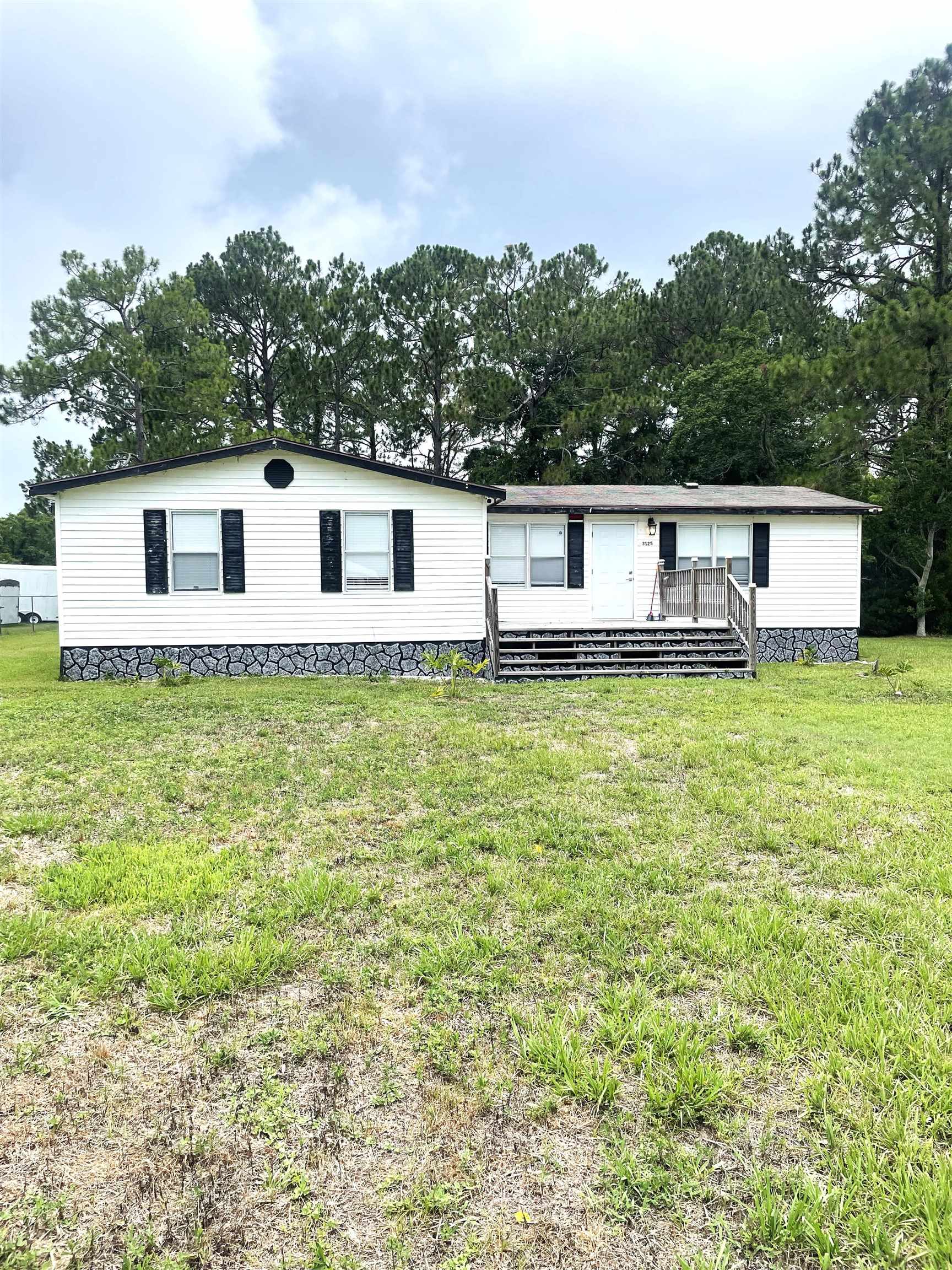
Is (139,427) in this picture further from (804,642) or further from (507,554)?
(804,642)

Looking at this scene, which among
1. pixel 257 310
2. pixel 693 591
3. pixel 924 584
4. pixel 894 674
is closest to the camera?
pixel 894 674

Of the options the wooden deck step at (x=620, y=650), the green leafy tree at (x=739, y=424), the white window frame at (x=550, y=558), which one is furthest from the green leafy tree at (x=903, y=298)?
the wooden deck step at (x=620, y=650)

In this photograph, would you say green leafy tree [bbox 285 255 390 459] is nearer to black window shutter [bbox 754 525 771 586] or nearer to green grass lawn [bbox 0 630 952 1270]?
black window shutter [bbox 754 525 771 586]

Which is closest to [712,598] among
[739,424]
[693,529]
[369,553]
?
[693,529]

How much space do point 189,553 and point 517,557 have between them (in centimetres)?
561

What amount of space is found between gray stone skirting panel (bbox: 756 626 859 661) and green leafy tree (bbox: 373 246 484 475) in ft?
44.7

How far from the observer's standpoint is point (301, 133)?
739 inches

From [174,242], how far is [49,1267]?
2878 centimetres

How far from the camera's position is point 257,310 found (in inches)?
1006

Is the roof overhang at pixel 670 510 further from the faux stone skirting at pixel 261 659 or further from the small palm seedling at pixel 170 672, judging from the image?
the small palm seedling at pixel 170 672

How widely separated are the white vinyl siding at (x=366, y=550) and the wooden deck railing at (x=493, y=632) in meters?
1.80

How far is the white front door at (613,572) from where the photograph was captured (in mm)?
13180

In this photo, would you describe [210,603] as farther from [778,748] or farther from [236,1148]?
[236,1148]

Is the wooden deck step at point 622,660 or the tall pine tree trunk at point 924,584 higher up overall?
the tall pine tree trunk at point 924,584
